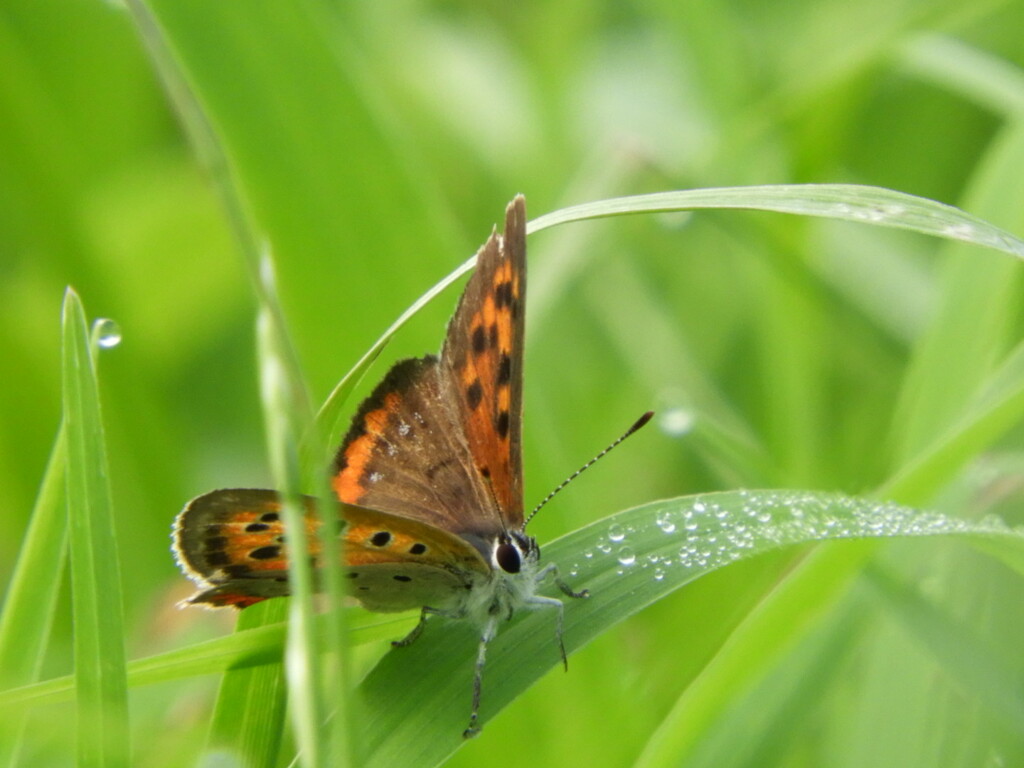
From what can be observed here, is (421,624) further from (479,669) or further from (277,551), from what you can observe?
(277,551)

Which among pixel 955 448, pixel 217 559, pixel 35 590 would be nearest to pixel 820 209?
pixel 955 448

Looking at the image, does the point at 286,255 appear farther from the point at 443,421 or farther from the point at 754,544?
the point at 754,544

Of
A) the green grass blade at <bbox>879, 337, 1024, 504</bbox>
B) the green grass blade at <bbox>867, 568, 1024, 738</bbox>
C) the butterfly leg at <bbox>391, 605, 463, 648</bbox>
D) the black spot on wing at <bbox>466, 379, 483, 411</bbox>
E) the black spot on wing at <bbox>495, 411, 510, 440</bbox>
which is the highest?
the black spot on wing at <bbox>466, 379, 483, 411</bbox>

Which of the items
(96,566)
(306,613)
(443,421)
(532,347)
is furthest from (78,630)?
(532,347)

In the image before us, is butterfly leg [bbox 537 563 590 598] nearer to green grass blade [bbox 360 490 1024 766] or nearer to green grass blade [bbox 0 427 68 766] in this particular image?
green grass blade [bbox 360 490 1024 766]

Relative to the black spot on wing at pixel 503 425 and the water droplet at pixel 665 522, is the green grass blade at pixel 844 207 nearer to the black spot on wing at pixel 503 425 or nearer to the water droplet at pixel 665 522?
the black spot on wing at pixel 503 425

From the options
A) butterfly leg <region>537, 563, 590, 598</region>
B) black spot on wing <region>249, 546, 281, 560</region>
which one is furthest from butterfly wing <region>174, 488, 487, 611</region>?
butterfly leg <region>537, 563, 590, 598</region>
